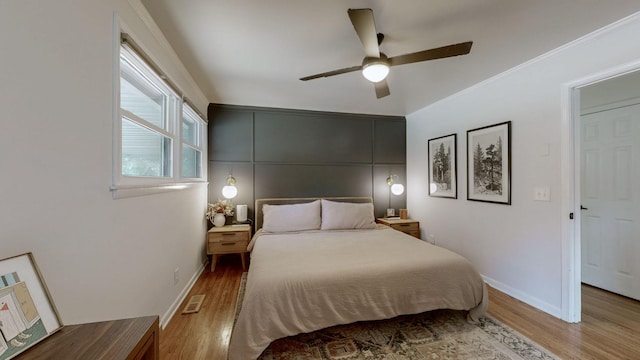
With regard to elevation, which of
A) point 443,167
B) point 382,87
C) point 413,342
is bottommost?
point 413,342

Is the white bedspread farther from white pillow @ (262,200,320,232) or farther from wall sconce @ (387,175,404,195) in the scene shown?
wall sconce @ (387,175,404,195)

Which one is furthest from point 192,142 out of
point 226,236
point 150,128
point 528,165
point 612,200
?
point 612,200

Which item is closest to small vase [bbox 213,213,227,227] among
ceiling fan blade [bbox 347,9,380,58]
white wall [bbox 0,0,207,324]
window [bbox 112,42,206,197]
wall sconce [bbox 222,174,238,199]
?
wall sconce [bbox 222,174,238,199]

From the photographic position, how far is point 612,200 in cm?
277

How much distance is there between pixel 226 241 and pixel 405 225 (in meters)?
2.75

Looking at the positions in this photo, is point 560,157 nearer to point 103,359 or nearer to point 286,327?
point 286,327

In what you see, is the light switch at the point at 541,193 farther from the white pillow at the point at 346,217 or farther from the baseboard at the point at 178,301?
the baseboard at the point at 178,301

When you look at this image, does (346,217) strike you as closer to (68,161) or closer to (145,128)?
(145,128)

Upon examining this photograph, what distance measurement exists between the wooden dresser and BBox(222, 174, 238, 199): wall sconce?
275cm

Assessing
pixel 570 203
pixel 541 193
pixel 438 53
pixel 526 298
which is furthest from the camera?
pixel 526 298

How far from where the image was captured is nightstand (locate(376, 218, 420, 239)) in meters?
3.91

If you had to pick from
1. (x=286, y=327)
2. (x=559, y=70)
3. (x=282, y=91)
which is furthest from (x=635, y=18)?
(x=286, y=327)

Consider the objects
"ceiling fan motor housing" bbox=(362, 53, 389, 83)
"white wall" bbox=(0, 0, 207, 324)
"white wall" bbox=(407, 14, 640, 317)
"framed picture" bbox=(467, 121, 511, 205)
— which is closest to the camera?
"white wall" bbox=(0, 0, 207, 324)

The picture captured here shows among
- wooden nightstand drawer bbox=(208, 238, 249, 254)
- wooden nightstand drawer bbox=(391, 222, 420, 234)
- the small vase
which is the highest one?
the small vase
